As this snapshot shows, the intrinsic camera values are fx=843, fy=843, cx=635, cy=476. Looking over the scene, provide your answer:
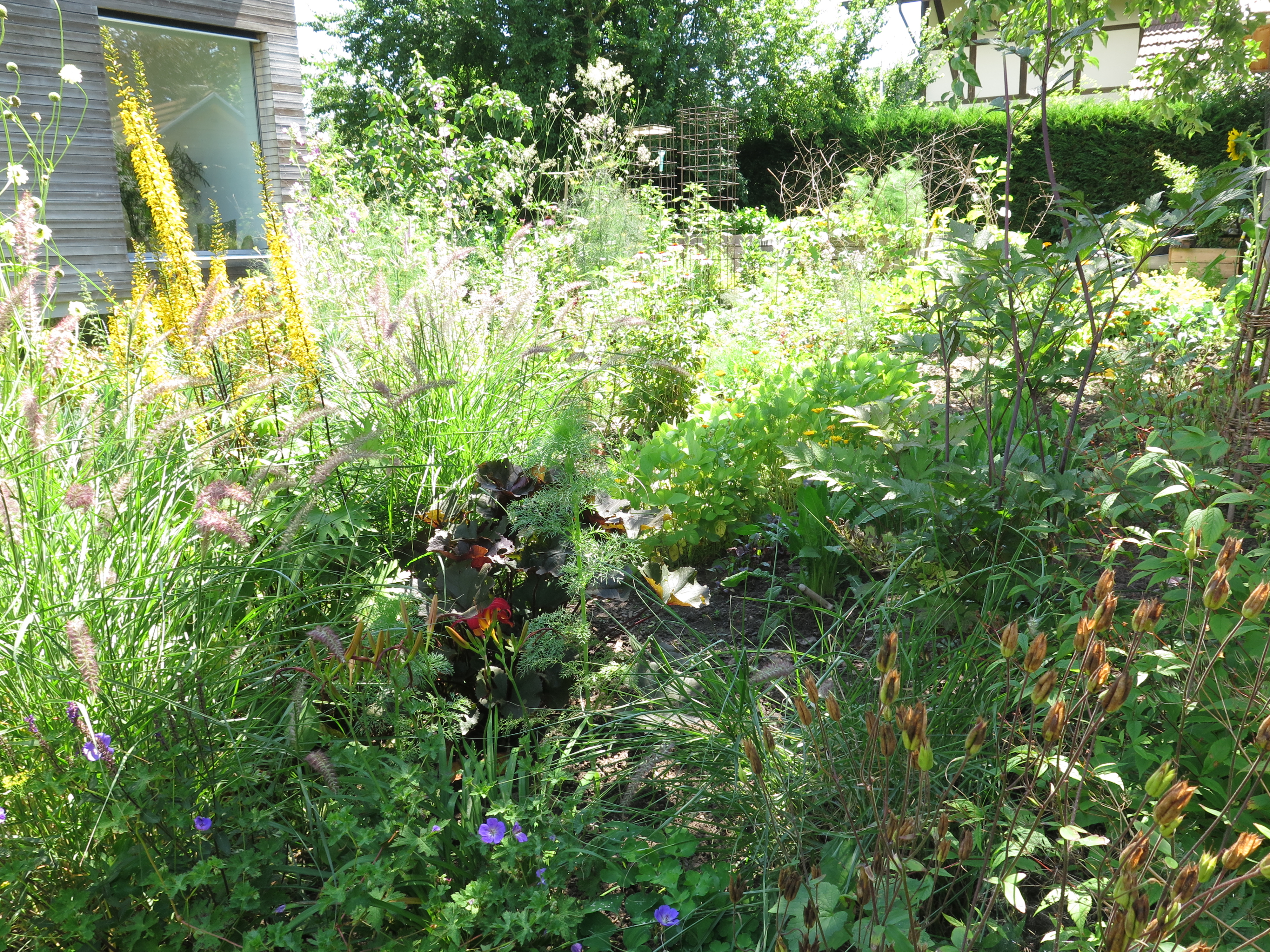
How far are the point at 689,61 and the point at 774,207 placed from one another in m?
3.72

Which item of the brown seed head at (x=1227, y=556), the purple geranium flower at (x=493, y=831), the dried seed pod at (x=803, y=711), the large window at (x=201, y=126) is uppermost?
the large window at (x=201, y=126)

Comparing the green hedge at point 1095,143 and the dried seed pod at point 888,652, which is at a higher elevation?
the green hedge at point 1095,143

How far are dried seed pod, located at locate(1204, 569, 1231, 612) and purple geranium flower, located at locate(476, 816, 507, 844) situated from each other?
105 cm

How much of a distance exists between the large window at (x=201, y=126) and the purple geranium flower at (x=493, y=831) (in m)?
6.79

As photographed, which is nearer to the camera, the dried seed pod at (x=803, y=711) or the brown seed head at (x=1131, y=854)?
the brown seed head at (x=1131, y=854)

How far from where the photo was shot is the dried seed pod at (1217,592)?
938mm

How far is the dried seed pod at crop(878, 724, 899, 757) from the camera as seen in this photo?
89 centimetres

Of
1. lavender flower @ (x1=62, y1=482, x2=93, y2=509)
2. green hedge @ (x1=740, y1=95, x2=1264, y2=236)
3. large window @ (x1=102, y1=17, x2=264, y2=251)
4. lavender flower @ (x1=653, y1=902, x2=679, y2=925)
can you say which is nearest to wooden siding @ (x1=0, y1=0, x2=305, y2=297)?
large window @ (x1=102, y1=17, x2=264, y2=251)

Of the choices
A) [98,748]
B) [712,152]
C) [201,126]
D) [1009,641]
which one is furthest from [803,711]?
[712,152]

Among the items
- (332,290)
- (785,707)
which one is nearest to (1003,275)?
(785,707)

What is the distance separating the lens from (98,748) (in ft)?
4.28

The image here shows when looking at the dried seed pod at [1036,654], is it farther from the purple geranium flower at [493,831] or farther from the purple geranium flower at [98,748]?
the purple geranium flower at [98,748]

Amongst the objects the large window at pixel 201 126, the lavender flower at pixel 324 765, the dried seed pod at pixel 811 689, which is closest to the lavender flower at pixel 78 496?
the lavender flower at pixel 324 765

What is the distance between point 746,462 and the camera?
292 centimetres
